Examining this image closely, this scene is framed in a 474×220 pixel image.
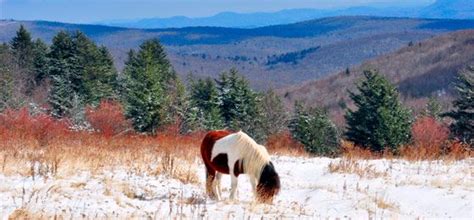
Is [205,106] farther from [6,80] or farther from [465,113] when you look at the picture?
[465,113]

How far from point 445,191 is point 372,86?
38.3 m

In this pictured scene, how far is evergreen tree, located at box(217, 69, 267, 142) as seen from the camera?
2104 inches

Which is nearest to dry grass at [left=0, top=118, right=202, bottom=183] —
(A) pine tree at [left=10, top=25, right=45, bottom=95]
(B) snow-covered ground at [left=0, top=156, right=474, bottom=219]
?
(B) snow-covered ground at [left=0, top=156, right=474, bottom=219]

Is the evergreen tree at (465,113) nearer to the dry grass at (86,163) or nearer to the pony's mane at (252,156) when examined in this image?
the dry grass at (86,163)

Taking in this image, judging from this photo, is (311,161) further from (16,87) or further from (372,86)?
(16,87)

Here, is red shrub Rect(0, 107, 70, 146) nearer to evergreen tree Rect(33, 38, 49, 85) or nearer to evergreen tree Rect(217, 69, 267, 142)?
evergreen tree Rect(217, 69, 267, 142)

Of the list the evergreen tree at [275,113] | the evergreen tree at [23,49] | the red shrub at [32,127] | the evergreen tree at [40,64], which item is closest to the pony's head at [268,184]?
the red shrub at [32,127]

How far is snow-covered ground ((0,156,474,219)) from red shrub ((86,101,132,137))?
33.0 meters

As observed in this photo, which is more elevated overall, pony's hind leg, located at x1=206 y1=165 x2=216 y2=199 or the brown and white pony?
the brown and white pony

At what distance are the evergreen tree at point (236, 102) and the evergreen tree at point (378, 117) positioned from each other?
9616mm

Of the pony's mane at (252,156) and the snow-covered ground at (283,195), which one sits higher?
the pony's mane at (252,156)

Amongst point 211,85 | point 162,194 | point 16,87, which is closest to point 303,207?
point 162,194

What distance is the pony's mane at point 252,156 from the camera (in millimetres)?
9453

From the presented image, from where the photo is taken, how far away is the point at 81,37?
187ft
